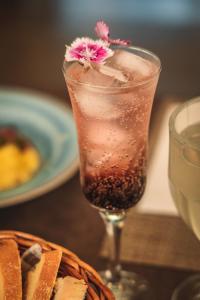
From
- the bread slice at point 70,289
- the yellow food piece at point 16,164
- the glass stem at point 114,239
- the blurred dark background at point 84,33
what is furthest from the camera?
Answer: the blurred dark background at point 84,33

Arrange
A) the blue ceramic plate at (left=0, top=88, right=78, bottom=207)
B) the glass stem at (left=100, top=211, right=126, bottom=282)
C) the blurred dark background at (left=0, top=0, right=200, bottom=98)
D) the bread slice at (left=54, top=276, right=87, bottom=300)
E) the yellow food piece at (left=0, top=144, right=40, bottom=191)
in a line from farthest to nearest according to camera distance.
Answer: the blurred dark background at (left=0, top=0, right=200, bottom=98) → the yellow food piece at (left=0, top=144, right=40, bottom=191) → the blue ceramic plate at (left=0, top=88, right=78, bottom=207) → the glass stem at (left=100, top=211, right=126, bottom=282) → the bread slice at (left=54, top=276, right=87, bottom=300)

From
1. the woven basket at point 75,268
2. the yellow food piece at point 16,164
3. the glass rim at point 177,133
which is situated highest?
Answer: the glass rim at point 177,133

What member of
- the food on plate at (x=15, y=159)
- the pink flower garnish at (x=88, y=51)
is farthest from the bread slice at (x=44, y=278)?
the food on plate at (x=15, y=159)

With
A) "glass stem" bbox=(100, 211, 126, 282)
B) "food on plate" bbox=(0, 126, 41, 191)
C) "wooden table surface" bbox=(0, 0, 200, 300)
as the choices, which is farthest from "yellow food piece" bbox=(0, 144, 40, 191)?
"glass stem" bbox=(100, 211, 126, 282)

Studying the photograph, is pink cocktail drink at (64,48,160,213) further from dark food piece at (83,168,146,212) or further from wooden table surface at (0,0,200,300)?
wooden table surface at (0,0,200,300)

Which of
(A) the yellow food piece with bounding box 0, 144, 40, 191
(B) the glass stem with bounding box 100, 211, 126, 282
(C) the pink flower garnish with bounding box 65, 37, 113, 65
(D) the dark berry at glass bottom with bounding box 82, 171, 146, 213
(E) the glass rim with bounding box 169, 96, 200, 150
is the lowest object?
(A) the yellow food piece with bounding box 0, 144, 40, 191

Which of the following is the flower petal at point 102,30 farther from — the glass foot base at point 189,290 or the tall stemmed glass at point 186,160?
the glass foot base at point 189,290
